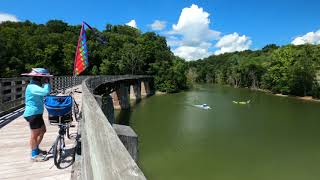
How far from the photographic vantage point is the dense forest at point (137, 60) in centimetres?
5162

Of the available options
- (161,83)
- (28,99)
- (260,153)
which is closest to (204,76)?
(161,83)

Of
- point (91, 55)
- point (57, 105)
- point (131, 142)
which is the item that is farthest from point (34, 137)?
point (91, 55)

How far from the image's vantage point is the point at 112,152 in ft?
4.90

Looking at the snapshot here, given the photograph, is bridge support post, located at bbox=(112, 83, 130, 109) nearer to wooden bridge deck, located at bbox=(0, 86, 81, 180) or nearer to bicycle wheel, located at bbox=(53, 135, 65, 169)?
wooden bridge deck, located at bbox=(0, 86, 81, 180)

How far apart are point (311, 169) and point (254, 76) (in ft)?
231

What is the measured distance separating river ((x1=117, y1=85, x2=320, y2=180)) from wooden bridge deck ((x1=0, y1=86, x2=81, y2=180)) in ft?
22.4

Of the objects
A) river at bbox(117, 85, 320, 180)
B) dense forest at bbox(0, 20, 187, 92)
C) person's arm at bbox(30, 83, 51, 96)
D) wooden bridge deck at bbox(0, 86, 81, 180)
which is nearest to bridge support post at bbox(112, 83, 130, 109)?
river at bbox(117, 85, 320, 180)

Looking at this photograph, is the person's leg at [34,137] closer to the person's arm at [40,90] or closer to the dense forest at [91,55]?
the person's arm at [40,90]

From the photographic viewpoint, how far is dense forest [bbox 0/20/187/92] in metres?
48.6

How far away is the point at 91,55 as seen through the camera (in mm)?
69375

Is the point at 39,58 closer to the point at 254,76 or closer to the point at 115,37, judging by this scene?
the point at 115,37

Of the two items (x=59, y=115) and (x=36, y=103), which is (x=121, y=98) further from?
(x=59, y=115)

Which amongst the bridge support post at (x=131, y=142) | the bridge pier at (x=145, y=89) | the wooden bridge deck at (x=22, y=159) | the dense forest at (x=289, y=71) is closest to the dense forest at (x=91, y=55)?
the bridge pier at (x=145, y=89)

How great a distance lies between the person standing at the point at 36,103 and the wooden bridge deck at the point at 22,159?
24cm
